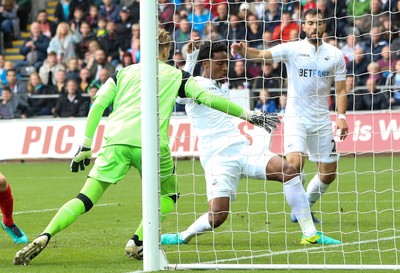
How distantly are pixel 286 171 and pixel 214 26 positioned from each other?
1086cm

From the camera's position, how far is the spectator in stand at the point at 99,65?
24.1m

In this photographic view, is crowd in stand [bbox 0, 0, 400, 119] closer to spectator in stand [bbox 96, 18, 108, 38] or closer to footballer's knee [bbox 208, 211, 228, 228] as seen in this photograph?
spectator in stand [bbox 96, 18, 108, 38]

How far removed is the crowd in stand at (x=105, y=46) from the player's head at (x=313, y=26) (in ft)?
24.1

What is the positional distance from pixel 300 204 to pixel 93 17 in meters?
17.9

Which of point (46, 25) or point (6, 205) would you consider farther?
point (46, 25)

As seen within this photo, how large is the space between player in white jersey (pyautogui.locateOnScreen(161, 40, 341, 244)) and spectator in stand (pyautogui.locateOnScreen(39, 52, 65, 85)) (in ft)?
51.3

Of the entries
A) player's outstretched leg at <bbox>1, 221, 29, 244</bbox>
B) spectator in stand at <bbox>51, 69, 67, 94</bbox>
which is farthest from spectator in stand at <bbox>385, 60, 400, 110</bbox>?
player's outstretched leg at <bbox>1, 221, 29, 244</bbox>

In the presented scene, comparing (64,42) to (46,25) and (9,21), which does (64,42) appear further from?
(9,21)

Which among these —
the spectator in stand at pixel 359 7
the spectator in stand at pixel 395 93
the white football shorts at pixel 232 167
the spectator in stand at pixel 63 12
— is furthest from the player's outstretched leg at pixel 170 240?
the spectator in stand at pixel 63 12

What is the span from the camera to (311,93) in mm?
11328

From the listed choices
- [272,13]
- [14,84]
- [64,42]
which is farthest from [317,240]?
[64,42]

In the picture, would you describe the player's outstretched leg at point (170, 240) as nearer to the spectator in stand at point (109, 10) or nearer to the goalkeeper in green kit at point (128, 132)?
the goalkeeper in green kit at point (128, 132)

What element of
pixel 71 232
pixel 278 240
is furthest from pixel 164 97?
pixel 71 232

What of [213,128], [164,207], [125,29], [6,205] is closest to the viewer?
[164,207]
